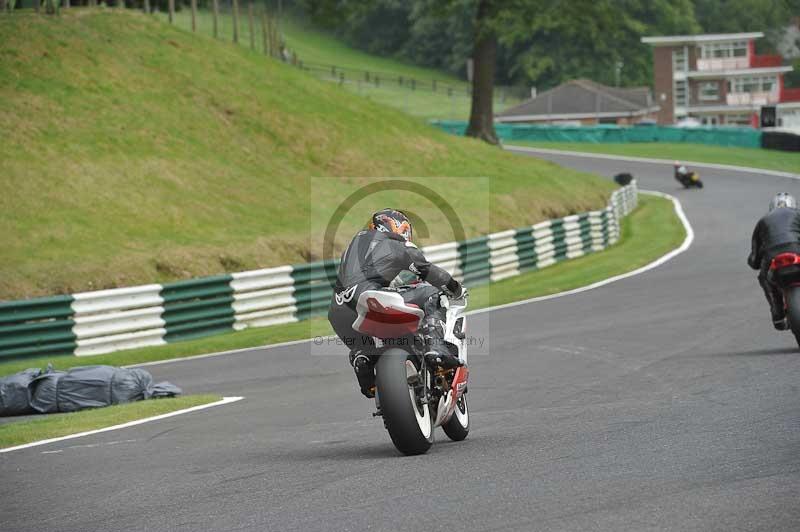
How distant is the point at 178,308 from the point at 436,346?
11286mm

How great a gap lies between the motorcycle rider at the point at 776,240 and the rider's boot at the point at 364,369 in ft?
19.0

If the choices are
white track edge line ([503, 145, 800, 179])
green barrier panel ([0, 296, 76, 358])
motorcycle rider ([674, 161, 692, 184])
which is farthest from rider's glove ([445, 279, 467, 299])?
white track edge line ([503, 145, 800, 179])

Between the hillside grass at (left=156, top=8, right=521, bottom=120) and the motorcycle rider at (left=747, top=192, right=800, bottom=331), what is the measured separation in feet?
234

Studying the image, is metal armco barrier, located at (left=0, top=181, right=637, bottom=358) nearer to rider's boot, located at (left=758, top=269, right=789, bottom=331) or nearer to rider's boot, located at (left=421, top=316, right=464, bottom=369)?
rider's boot, located at (left=758, top=269, right=789, bottom=331)

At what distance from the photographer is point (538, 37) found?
11331 cm

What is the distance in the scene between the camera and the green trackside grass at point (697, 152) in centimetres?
5744

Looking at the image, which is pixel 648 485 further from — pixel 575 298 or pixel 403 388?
pixel 575 298

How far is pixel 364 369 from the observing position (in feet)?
28.6

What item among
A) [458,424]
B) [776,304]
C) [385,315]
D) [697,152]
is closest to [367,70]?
[697,152]

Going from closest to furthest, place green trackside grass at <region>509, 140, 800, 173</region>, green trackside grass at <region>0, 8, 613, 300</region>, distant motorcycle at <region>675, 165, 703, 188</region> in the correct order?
1. green trackside grass at <region>0, 8, 613, 300</region>
2. distant motorcycle at <region>675, 165, 703, 188</region>
3. green trackside grass at <region>509, 140, 800, 173</region>

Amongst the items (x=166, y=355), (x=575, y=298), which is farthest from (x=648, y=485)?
(x=575, y=298)

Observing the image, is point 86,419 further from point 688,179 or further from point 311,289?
point 688,179

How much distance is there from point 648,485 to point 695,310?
12.0 meters

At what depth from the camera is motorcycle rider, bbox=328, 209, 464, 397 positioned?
27.7 feet
